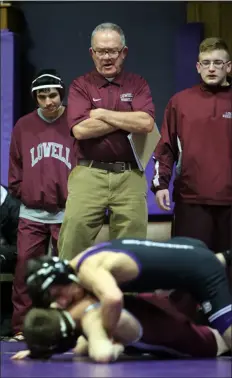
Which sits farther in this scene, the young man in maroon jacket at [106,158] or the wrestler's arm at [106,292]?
the young man in maroon jacket at [106,158]

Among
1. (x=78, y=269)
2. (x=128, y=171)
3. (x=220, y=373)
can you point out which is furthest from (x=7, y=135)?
(x=220, y=373)

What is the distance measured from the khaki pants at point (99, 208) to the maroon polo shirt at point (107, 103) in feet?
0.26

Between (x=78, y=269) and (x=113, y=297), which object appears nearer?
(x=113, y=297)

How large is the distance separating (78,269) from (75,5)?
197 cm

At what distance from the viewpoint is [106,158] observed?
137 inches

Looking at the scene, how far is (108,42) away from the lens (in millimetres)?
3488

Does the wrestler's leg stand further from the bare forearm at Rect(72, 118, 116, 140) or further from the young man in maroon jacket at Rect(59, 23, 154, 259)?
the bare forearm at Rect(72, 118, 116, 140)

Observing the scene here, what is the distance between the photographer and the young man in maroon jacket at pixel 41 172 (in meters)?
3.98

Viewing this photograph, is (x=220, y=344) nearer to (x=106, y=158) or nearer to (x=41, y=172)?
(x=106, y=158)

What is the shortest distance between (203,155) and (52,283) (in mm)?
906

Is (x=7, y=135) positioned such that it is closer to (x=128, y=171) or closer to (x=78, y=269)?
(x=128, y=171)

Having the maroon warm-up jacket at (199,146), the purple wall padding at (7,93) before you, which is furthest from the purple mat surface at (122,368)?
the purple wall padding at (7,93)

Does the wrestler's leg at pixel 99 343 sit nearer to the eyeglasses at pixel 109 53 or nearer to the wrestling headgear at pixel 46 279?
the wrestling headgear at pixel 46 279

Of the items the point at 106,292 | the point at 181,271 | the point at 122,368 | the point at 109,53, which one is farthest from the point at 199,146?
the point at 122,368
